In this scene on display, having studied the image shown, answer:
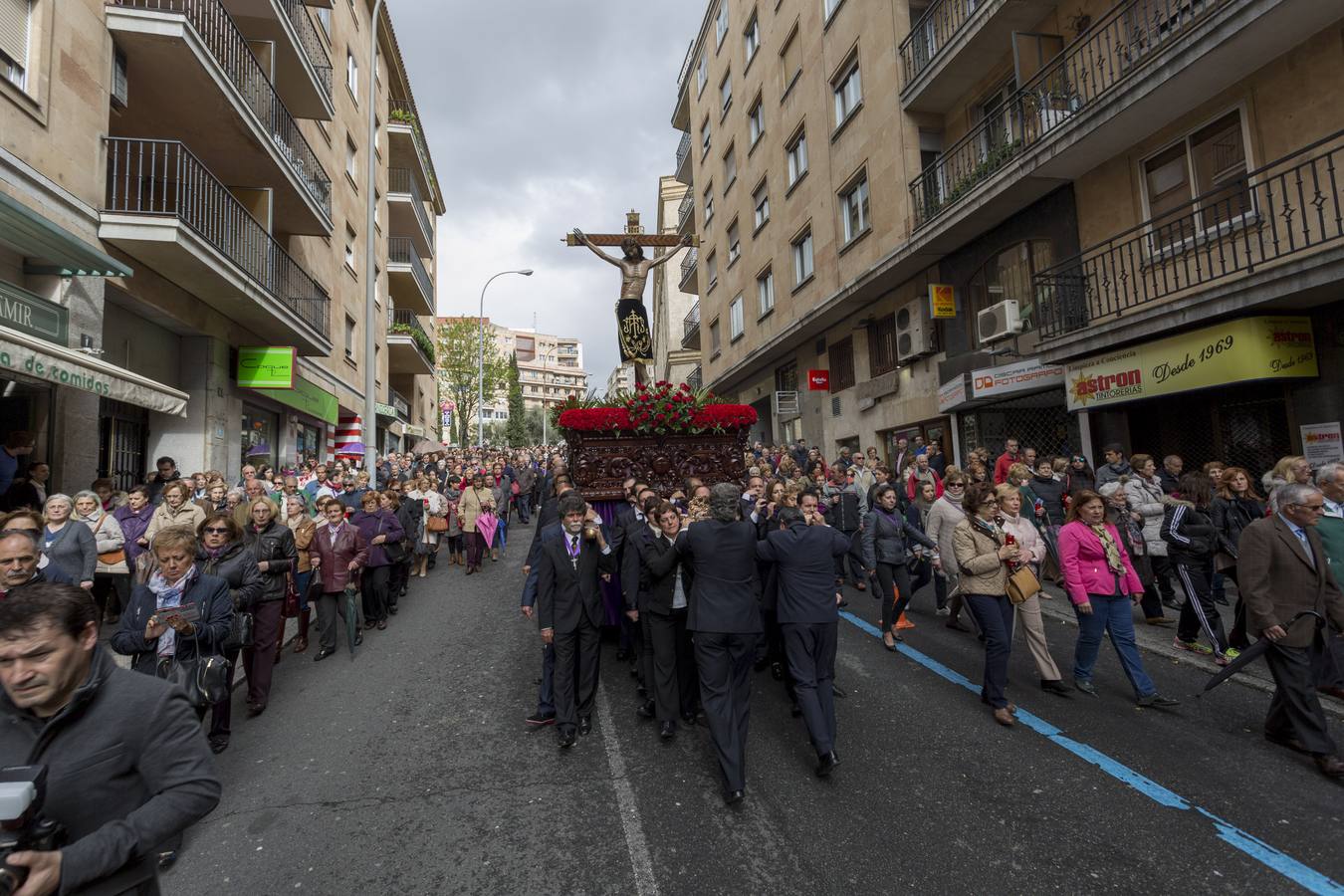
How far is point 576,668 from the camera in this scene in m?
4.95

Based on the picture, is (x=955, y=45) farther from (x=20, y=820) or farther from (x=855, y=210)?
(x=20, y=820)

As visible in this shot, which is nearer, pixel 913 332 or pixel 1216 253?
pixel 1216 253

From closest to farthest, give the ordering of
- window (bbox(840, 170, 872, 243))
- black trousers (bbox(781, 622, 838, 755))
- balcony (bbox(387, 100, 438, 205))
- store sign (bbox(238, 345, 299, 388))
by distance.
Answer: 1. black trousers (bbox(781, 622, 838, 755))
2. store sign (bbox(238, 345, 299, 388))
3. window (bbox(840, 170, 872, 243))
4. balcony (bbox(387, 100, 438, 205))

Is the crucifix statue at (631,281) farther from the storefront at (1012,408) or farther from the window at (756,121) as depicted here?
the window at (756,121)

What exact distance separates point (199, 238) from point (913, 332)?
13790mm

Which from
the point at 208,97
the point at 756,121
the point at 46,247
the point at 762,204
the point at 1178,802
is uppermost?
the point at 756,121

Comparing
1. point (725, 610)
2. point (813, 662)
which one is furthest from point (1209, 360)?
point (725, 610)

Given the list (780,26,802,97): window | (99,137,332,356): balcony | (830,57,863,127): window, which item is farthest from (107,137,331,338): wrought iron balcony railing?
(780,26,802,97): window

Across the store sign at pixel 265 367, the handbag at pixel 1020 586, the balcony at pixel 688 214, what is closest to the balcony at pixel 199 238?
the store sign at pixel 265 367

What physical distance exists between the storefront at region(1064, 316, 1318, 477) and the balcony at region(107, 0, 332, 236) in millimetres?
14641

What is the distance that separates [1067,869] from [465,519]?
10140mm

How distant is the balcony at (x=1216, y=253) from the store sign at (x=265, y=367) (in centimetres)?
1434

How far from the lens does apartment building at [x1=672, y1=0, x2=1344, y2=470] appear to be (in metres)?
7.93

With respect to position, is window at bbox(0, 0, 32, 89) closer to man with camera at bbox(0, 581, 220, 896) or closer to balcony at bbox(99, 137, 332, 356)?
balcony at bbox(99, 137, 332, 356)
